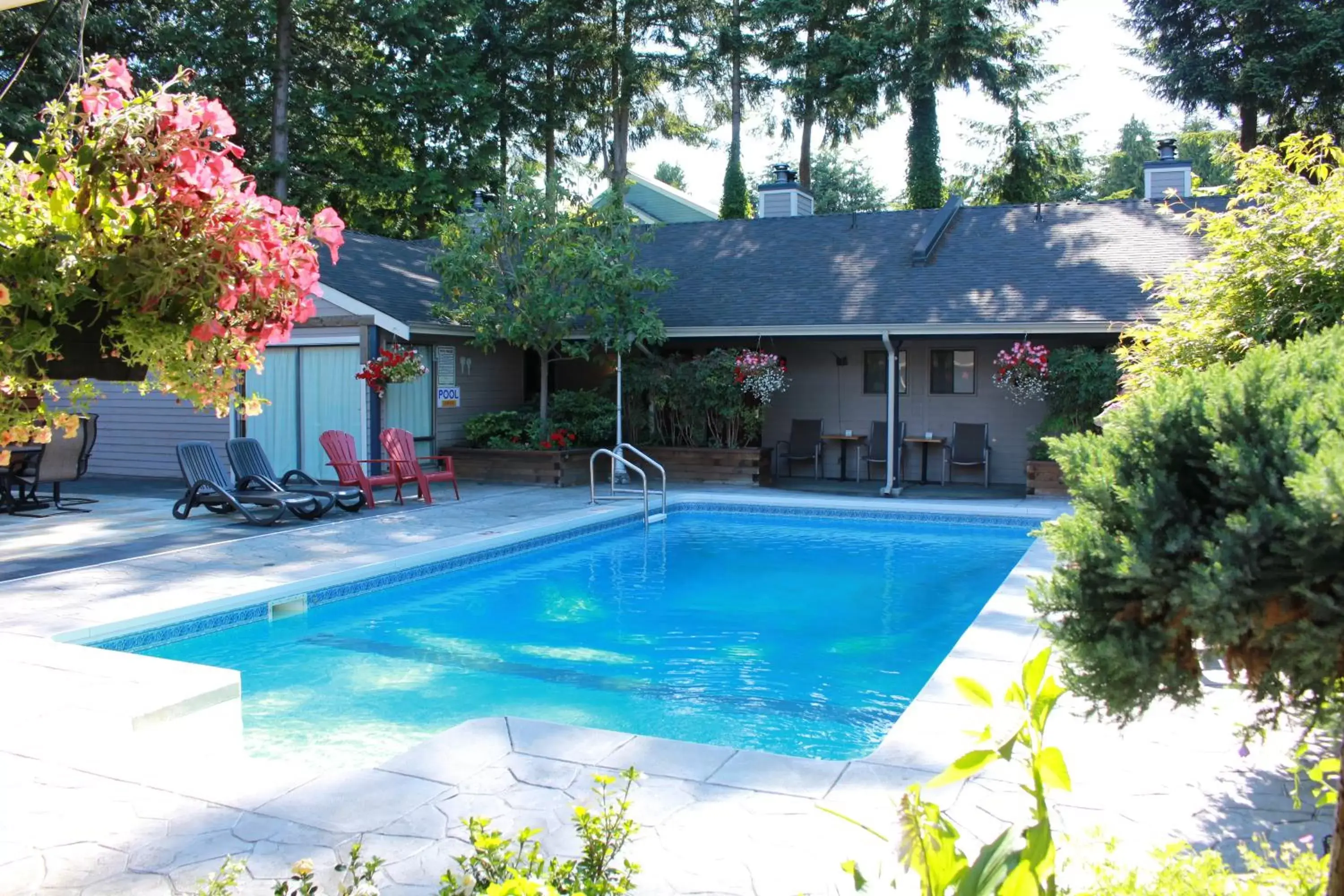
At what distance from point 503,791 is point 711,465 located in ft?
37.2

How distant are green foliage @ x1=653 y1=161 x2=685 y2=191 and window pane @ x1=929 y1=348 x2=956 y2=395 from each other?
148 feet

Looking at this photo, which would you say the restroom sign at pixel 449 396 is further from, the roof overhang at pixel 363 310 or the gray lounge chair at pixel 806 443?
the gray lounge chair at pixel 806 443

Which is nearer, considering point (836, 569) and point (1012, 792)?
point (1012, 792)

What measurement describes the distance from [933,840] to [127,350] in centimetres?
181

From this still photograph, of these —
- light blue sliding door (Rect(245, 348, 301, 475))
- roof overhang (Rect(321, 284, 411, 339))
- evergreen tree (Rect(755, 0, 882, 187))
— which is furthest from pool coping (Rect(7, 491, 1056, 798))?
evergreen tree (Rect(755, 0, 882, 187))

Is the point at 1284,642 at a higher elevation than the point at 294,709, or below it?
higher

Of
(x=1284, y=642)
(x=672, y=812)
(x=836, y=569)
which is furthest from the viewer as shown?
(x=836, y=569)

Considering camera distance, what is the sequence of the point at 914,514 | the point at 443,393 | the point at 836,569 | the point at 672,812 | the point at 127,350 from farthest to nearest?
the point at 443,393
the point at 914,514
the point at 836,569
the point at 672,812
the point at 127,350

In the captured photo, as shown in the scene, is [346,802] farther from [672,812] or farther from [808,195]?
[808,195]

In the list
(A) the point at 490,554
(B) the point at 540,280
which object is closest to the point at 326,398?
(B) the point at 540,280

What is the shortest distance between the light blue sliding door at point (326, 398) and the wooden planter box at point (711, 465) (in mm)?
4187

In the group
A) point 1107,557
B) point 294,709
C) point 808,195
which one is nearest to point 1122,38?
point 808,195

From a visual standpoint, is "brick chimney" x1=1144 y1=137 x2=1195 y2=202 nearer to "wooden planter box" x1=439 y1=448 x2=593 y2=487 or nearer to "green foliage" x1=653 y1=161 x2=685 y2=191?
"wooden planter box" x1=439 y1=448 x2=593 y2=487

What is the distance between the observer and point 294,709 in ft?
19.6
